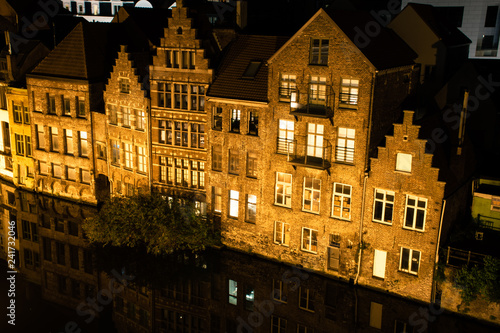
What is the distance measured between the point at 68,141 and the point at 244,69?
16.4 m

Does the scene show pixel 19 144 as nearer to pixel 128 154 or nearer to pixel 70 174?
pixel 70 174

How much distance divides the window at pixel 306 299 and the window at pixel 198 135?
10320mm

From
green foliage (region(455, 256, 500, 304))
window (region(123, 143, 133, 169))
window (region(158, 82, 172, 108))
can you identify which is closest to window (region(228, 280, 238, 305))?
green foliage (region(455, 256, 500, 304))

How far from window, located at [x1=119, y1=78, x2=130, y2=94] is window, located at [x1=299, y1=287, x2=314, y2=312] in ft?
55.7

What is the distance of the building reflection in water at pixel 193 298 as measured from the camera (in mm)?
24453

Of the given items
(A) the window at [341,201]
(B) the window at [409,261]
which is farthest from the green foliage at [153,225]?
(B) the window at [409,261]

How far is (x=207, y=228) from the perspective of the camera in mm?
29703

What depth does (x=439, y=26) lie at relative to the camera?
117ft

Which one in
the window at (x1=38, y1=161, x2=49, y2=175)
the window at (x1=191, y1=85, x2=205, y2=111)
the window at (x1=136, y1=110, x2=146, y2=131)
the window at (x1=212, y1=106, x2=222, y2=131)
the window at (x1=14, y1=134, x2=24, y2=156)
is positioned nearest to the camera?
the window at (x1=212, y1=106, x2=222, y2=131)

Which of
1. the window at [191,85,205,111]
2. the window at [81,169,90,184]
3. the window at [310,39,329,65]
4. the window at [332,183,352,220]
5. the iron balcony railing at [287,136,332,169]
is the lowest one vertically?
the window at [81,169,90,184]

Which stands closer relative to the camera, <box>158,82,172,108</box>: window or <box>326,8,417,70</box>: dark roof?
<box>326,8,417,70</box>: dark roof

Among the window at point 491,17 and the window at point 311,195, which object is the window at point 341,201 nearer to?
the window at point 311,195

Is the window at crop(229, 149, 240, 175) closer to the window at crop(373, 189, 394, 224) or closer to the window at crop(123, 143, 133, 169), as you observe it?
the window at crop(373, 189, 394, 224)

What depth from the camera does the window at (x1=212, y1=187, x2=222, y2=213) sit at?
3073 cm
